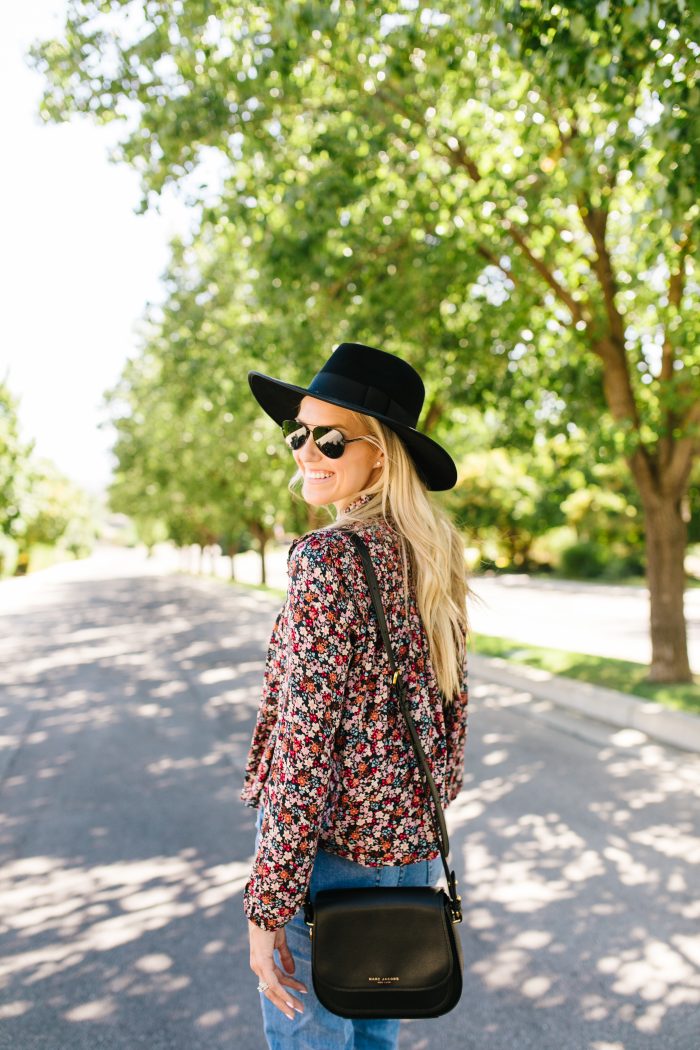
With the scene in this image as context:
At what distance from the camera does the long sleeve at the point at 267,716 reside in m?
1.84

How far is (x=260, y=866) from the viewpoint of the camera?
1666mm

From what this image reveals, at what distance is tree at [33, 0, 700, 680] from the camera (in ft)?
17.2

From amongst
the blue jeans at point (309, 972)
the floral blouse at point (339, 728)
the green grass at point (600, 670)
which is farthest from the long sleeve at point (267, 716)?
the green grass at point (600, 670)

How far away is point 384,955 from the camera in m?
1.70

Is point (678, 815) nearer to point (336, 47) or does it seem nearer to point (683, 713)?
point (683, 713)

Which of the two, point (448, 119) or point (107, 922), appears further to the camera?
point (448, 119)

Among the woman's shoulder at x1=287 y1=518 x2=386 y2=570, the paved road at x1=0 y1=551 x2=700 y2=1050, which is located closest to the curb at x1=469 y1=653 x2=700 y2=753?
the paved road at x1=0 y1=551 x2=700 y2=1050

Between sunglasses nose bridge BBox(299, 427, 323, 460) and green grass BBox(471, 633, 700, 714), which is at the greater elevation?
sunglasses nose bridge BBox(299, 427, 323, 460)

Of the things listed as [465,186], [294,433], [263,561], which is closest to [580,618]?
[465,186]

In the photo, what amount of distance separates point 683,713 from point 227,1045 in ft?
18.8

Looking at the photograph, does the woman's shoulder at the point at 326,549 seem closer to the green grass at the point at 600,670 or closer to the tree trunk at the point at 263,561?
the green grass at the point at 600,670

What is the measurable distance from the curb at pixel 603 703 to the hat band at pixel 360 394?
19.4 feet

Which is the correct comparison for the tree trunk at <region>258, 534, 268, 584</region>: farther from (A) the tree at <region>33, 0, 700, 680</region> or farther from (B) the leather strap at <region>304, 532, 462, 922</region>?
(B) the leather strap at <region>304, 532, 462, 922</region>

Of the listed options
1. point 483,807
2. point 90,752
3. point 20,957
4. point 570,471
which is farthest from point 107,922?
point 570,471
